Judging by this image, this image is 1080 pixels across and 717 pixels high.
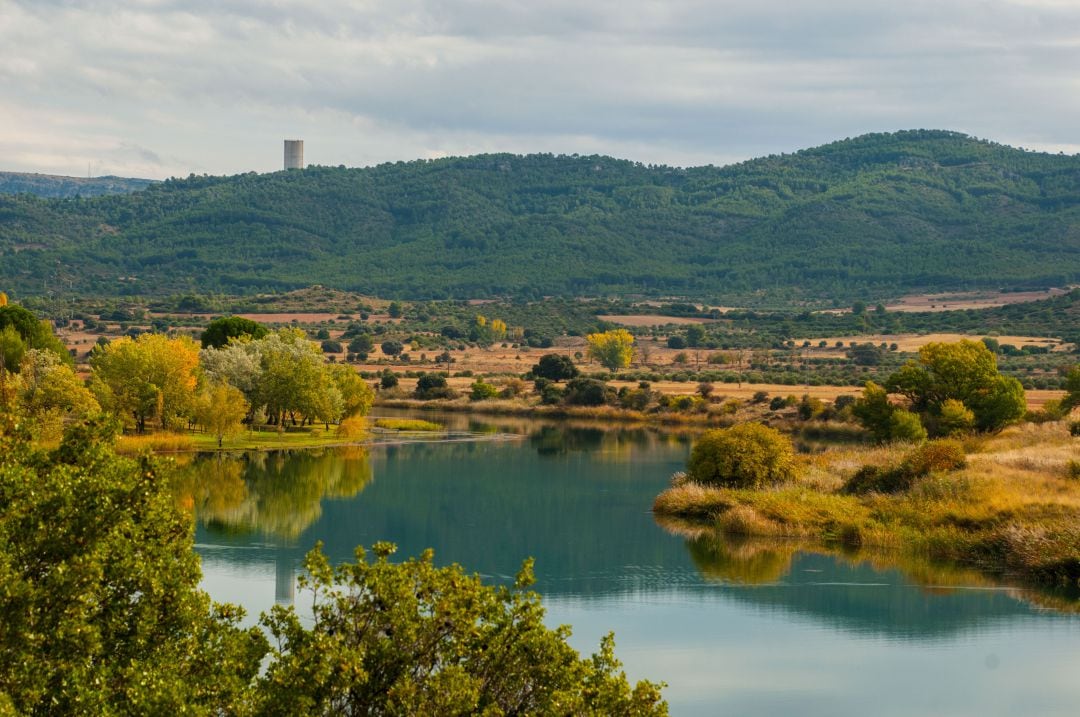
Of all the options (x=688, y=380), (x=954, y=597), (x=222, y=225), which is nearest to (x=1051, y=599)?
(x=954, y=597)

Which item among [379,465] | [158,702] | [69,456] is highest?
[69,456]

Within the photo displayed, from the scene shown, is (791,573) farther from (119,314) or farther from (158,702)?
(119,314)

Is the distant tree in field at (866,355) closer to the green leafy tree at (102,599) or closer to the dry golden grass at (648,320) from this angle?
the dry golden grass at (648,320)

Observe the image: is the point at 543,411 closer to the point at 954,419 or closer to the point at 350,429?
the point at 350,429

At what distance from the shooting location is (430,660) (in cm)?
1396

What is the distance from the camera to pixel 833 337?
11856 cm

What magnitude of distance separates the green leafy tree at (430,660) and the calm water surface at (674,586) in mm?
7394

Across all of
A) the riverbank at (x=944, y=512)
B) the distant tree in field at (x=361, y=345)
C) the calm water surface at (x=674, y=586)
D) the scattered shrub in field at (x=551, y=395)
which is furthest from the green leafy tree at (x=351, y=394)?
the distant tree in field at (x=361, y=345)

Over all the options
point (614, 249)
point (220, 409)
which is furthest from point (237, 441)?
point (614, 249)

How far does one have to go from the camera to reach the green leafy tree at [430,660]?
13172 mm

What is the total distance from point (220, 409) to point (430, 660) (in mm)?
39973

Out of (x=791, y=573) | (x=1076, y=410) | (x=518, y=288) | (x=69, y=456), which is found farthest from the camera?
(x=518, y=288)

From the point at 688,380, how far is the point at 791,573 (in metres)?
57.5

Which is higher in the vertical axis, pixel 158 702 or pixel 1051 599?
pixel 158 702
